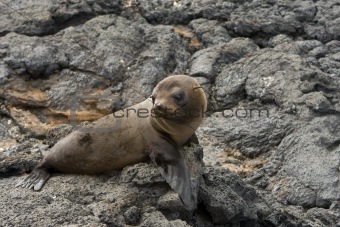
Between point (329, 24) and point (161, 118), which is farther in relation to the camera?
point (329, 24)

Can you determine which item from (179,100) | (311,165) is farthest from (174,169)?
(311,165)

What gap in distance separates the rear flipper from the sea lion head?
1160 millimetres

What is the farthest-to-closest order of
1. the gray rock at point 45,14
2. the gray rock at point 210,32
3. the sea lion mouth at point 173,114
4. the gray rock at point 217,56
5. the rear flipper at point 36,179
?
the gray rock at point 210,32 → the gray rock at point 45,14 → the gray rock at point 217,56 → the sea lion mouth at point 173,114 → the rear flipper at point 36,179

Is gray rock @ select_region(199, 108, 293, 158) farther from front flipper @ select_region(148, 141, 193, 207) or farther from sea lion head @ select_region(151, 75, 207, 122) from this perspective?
front flipper @ select_region(148, 141, 193, 207)

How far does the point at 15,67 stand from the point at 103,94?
1141 mm

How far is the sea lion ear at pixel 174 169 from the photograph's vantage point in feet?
19.2

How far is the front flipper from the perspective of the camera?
231 inches

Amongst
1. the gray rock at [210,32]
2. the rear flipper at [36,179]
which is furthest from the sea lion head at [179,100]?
the gray rock at [210,32]

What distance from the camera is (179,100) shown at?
6414 millimetres

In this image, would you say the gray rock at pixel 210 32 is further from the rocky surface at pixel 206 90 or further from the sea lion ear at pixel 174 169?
the sea lion ear at pixel 174 169

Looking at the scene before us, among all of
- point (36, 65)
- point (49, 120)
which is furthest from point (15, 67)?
point (49, 120)

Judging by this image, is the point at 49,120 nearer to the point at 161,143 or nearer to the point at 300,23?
the point at 161,143

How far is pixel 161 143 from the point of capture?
6.30 m

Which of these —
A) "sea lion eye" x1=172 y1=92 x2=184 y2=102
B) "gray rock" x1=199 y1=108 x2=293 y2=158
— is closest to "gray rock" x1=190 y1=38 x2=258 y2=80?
"gray rock" x1=199 y1=108 x2=293 y2=158
